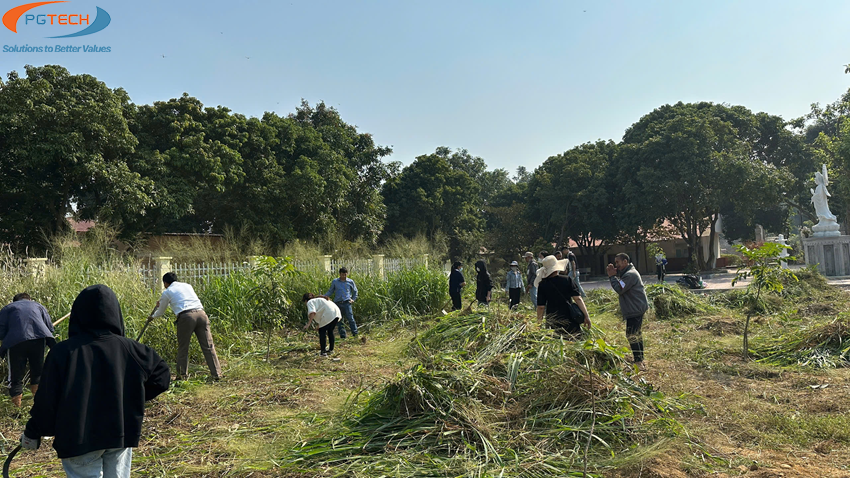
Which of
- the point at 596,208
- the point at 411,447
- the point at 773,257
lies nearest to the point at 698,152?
the point at 596,208

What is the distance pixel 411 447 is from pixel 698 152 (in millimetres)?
26551

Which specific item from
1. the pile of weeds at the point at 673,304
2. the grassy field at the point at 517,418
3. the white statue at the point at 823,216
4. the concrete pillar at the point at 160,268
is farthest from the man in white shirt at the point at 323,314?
the white statue at the point at 823,216

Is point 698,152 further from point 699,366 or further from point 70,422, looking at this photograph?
point 70,422

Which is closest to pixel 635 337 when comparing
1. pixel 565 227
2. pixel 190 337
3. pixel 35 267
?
pixel 190 337

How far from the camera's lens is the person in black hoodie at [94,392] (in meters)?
2.71

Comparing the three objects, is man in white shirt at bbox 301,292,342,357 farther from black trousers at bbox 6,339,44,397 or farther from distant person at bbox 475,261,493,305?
distant person at bbox 475,261,493,305

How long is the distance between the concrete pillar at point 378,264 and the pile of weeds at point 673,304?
6212 mm

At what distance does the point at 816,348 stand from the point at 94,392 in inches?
303

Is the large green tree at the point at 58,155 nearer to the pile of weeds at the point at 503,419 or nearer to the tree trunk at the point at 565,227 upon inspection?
the pile of weeds at the point at 503,419

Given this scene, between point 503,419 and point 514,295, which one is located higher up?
point 514,295

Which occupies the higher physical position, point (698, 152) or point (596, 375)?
point (698, 152)

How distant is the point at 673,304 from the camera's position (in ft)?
39.0

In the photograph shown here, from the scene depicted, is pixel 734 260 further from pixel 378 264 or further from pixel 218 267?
pixel 218 267

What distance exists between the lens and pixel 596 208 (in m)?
30.3
